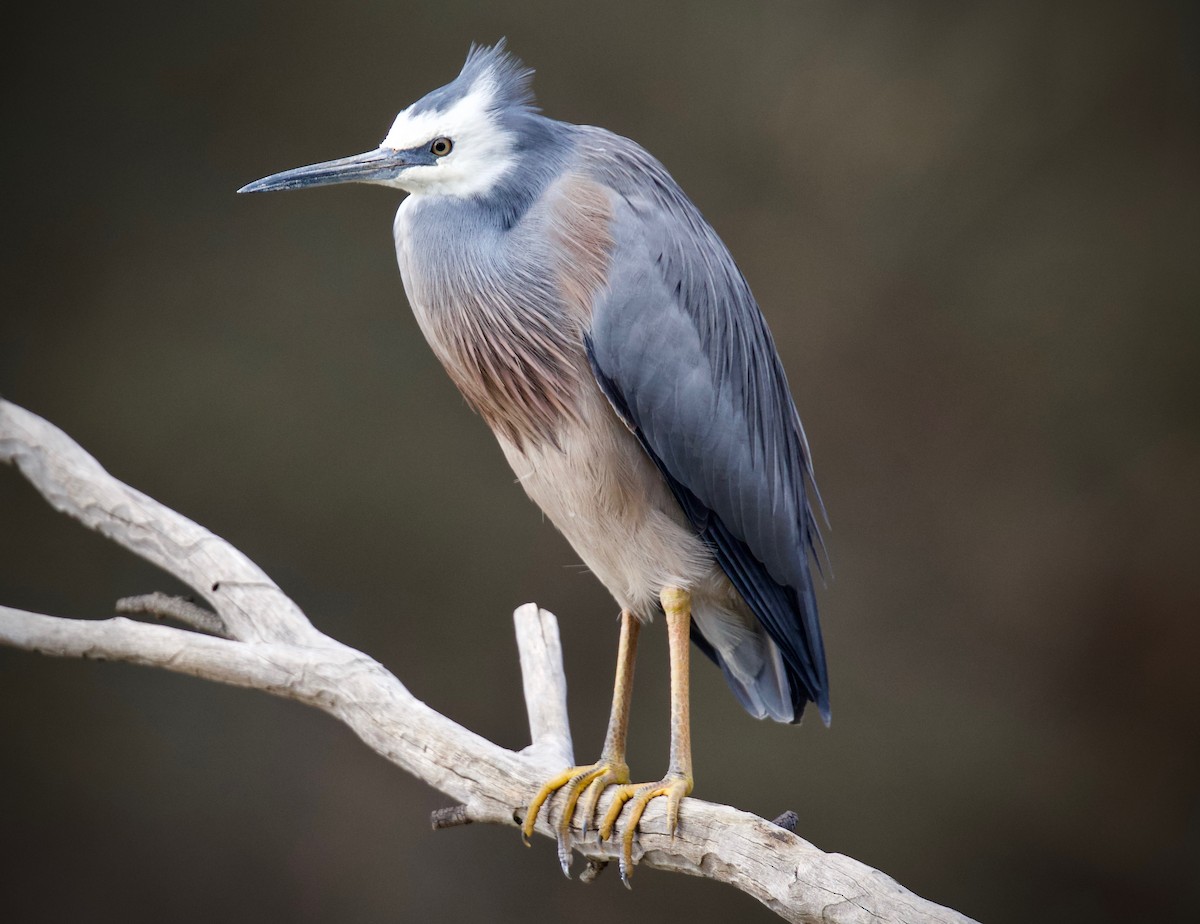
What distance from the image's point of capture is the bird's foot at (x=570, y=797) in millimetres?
1752

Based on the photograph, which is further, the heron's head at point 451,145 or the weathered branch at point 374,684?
the heron's head at point 451,145

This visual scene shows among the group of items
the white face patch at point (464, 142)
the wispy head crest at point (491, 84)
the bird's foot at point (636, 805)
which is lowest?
the bird's foot at point (636, 805)

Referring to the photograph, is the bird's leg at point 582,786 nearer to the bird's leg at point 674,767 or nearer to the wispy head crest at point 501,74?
the bird's leg at point 674,767

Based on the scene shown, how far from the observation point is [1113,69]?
10.8 feet

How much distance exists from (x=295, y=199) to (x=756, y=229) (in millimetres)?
1226

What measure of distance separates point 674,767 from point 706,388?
0.52 metres

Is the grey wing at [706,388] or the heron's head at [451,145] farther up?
the heron's head at [451,145]

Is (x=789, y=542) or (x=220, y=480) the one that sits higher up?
(x=220, y=480)

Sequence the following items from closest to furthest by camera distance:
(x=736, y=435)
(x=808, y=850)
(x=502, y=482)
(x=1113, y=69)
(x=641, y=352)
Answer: (x=808, y=850) < (x=641, y=352) < (x=736, y=435) < (x=1113, y=69) < (x=502, y=482)

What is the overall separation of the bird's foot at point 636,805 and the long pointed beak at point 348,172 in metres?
0.87

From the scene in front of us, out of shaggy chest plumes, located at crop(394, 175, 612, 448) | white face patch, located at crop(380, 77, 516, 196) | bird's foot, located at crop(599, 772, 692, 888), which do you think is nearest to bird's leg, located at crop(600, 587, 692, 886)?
bird's foot, located at crop(599, 772, 692, 888)

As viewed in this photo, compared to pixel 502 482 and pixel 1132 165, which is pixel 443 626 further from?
pixel 1132 165

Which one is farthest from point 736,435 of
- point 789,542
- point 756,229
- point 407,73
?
point 407,73

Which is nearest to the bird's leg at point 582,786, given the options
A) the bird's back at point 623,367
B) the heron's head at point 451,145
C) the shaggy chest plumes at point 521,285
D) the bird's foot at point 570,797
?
the bird's foot at point 570,797
